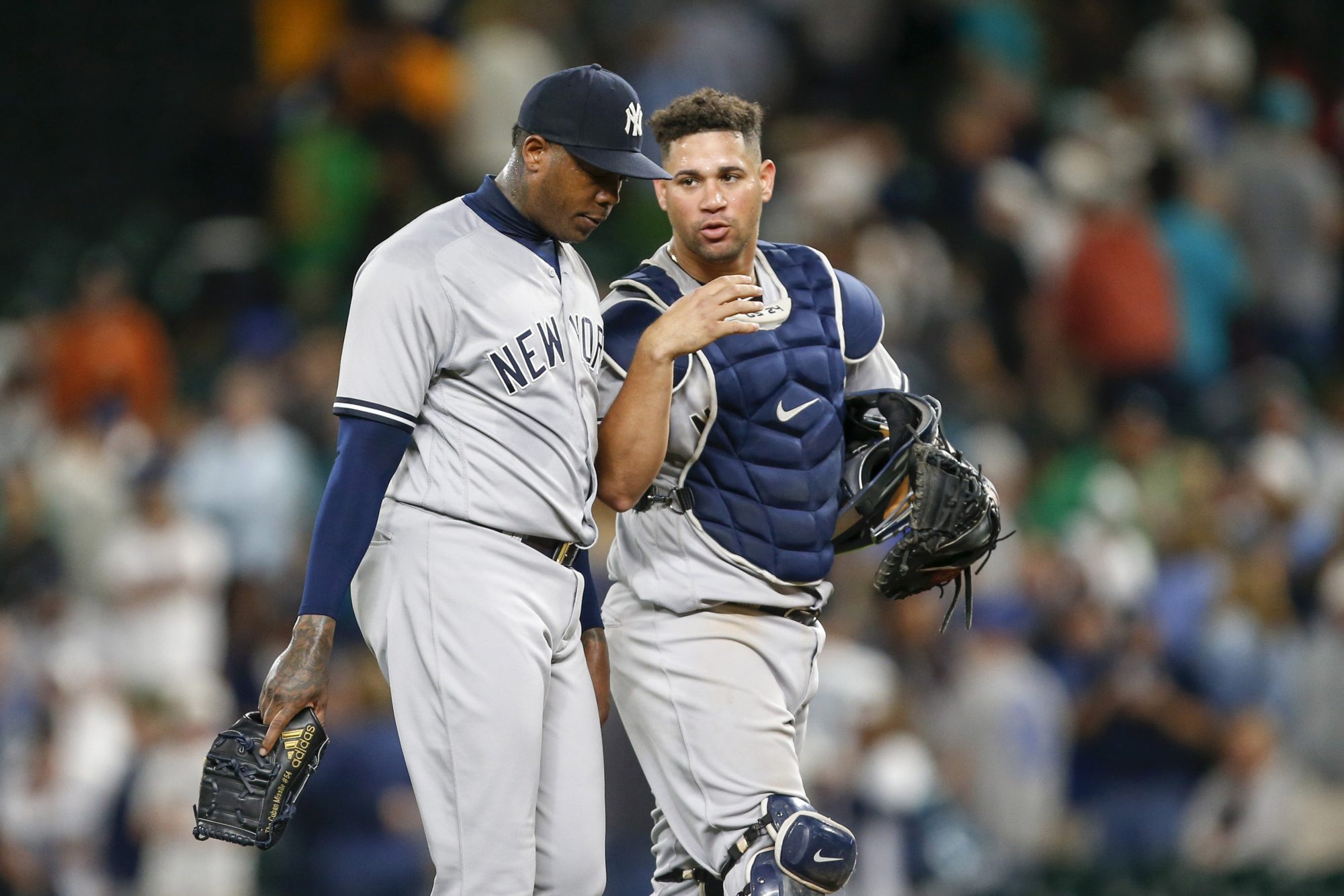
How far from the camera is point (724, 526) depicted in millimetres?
4289

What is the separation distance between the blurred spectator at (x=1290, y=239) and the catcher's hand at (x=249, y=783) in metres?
8.82

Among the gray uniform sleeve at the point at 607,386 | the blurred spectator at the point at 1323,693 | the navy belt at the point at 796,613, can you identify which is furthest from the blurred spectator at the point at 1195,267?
the gray uniform sleeve at the point at 607,386

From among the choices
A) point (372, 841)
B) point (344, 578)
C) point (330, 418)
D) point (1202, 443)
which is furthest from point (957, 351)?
point (344, 578)

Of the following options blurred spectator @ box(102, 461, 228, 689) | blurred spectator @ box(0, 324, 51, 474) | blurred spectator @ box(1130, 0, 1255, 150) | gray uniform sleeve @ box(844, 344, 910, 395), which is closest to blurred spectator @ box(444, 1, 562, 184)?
blurred spectator @ box(0, 324, 51, 474)

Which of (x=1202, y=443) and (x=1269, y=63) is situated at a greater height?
(x=1269, y=63)

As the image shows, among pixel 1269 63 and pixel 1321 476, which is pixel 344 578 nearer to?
pixel 1321 476

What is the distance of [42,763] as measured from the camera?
8.48 meters

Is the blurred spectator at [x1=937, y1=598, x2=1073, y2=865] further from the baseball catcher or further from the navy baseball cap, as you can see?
the navy baseball cap

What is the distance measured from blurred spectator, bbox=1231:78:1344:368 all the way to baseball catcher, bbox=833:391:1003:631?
7.42 m

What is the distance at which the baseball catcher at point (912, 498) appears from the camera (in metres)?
4.32

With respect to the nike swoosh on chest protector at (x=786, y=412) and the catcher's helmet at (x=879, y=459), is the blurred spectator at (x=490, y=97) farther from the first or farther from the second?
the nike swoosh on chest protector at (x=786, y=412)

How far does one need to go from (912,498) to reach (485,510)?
3.55 feet

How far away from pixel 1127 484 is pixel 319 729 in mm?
7060

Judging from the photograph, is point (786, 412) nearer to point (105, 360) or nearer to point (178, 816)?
point (178, 816)
